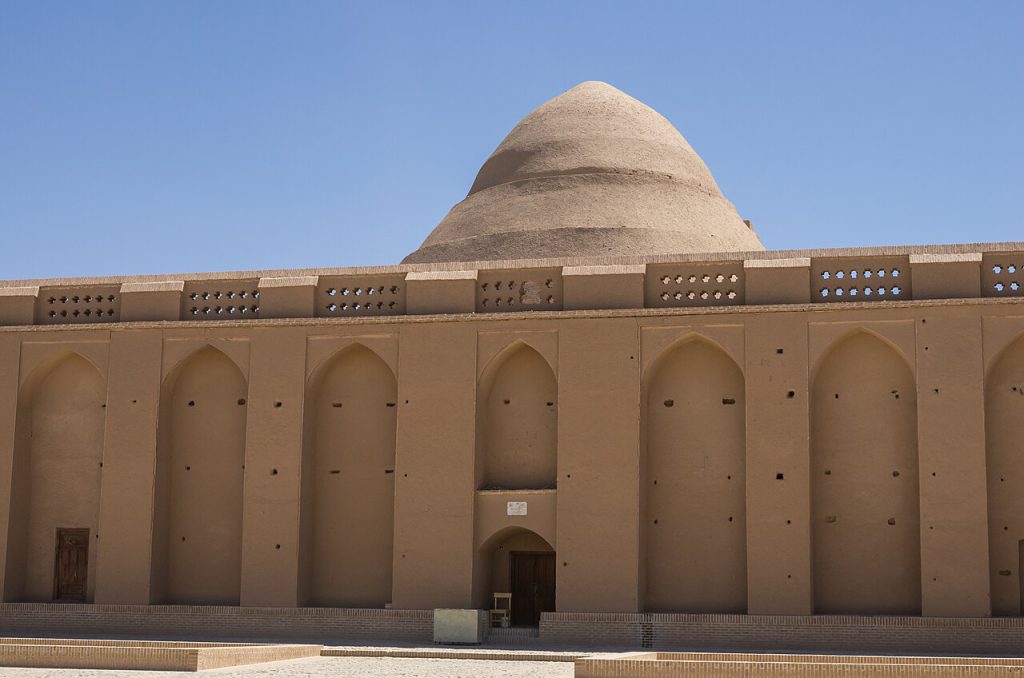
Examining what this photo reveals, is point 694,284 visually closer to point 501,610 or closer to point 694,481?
point 694,481

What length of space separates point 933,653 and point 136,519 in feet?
37.1

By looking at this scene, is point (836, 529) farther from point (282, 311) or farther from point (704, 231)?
point (282, 311)

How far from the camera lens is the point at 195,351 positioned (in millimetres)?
21859

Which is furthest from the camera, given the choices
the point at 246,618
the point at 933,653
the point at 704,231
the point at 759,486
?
the point at 704,231

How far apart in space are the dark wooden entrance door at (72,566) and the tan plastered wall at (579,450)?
0.25 meters

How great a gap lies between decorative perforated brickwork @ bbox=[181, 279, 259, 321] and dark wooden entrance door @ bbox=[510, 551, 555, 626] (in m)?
5.47

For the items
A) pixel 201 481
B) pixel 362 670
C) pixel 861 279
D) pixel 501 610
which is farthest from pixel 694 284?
pixel 201 481

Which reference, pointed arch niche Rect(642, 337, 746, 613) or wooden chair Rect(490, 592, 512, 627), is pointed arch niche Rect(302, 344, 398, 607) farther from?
pointed arch niche Rect(642, 337, 746, 613)

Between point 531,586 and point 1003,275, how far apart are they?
25.6 ft

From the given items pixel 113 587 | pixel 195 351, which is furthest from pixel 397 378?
pixel 113 587

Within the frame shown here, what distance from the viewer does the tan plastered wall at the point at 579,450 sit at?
19.1 metres

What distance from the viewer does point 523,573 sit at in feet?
69.2

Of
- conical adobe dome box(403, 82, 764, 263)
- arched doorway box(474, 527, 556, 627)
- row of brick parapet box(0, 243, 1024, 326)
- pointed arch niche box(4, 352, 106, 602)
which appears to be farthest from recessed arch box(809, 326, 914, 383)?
pointed arch niche box(4, 352, 106, 602)

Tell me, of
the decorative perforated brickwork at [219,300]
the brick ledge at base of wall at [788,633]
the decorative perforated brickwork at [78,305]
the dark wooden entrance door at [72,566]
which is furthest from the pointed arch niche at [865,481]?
the dark wooden entrance door at [72,566]
